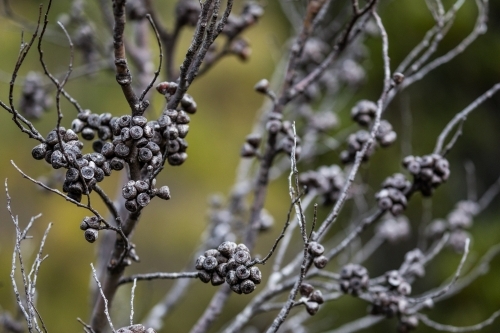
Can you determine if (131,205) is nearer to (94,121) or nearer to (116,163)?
(116,163)

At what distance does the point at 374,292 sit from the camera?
121 centimetres

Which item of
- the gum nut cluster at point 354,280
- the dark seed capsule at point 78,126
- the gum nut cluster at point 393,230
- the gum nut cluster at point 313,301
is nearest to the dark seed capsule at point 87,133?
the dark seed capsule at point 78,126

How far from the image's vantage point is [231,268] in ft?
2.88

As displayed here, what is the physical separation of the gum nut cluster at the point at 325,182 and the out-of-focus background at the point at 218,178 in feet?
3.52

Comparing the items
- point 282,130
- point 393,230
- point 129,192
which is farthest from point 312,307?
point 393,230

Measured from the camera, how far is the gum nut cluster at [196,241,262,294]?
854 millimetres

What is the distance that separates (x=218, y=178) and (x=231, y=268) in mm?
2510

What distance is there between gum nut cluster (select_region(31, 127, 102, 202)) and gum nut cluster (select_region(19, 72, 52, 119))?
39.9 inches

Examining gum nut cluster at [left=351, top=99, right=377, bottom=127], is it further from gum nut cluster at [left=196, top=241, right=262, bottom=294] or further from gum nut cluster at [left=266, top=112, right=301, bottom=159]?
gum nut cluster at [left=196, top=241, right=262, bottom=294]

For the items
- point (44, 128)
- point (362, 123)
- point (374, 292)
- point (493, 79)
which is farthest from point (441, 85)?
point (44, 128)

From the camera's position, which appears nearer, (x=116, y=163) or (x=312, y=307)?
(x=116, y=163)

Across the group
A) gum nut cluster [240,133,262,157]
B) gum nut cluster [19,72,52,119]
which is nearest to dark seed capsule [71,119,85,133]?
gum nut cluster [240,133,262,157]

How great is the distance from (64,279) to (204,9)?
2417 mm

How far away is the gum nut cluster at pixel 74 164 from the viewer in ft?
2.68
